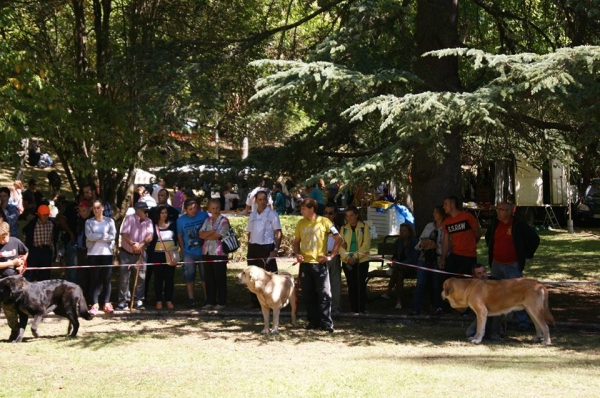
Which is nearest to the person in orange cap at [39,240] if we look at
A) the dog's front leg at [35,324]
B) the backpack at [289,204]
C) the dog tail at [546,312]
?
the dog's front leg at [35,324]

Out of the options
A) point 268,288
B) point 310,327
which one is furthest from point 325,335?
point 268,288

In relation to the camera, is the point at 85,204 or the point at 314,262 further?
the point at 85,204

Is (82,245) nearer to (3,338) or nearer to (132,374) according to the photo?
(3,338)

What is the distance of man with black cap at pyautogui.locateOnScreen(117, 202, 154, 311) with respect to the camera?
1469 centimetres

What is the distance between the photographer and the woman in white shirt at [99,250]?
559 inches

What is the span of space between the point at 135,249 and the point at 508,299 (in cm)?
627

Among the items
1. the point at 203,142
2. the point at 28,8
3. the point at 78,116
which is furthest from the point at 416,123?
the point at 203,142

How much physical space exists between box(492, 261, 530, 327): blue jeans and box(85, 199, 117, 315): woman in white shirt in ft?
19.5

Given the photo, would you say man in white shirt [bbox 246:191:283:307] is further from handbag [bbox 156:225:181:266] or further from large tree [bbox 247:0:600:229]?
handbag [bbox 156:225:181:266]

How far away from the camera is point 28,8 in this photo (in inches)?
763

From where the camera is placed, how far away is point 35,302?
11797mm

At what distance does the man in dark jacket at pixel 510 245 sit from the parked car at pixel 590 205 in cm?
2023

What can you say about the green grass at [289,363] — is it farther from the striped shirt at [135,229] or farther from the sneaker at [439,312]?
the striped shirt at [135,229]

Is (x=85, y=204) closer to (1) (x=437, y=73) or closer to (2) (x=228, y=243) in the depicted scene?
(2) (x=228, y=243)
